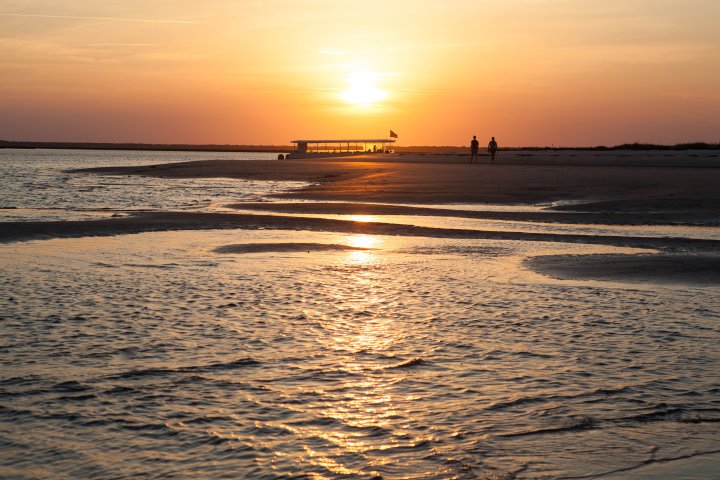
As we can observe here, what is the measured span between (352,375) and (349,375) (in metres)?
0.03

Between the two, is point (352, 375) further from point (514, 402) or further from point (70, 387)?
point (70, 387)

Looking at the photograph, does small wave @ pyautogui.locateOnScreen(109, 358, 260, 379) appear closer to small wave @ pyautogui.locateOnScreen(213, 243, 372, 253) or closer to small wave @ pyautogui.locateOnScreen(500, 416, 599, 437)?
small wave @ pyautogui.locateOnScreen(500, 416, 599, 437)

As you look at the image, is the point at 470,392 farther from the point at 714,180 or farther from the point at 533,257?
the point at 714,180

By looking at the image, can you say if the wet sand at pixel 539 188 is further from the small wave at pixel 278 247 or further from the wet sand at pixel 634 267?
the small wave at pixel 278 247

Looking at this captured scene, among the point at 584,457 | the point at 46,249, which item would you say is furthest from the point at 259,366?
the point at 46,249

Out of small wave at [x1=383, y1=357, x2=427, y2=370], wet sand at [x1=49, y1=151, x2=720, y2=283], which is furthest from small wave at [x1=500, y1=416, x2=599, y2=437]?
wet sand at [x1=49, y1=151, x2=720, y2=283]

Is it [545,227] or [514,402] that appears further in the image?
[545,227]

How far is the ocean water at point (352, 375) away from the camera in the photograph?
590 centimetres

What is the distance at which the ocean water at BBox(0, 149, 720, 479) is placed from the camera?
590 cm

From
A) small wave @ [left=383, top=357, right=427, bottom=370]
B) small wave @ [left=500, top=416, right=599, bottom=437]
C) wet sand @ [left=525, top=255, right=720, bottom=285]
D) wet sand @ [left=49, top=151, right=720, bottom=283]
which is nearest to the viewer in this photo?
small wave @ [left=500, top=416, right=599, bottom=437]

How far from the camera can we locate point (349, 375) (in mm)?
7992

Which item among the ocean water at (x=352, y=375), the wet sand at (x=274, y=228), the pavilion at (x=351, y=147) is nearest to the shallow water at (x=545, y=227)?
the wet sand at (x=274, y=228)

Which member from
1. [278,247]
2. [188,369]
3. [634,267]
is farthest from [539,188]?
[188,369]

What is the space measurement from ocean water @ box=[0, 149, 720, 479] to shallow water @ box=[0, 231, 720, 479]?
25mm
